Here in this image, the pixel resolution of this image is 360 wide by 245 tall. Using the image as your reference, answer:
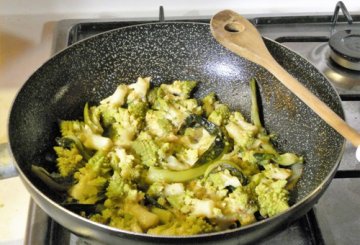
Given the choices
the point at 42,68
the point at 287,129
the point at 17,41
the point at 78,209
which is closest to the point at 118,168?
the point at 78,209

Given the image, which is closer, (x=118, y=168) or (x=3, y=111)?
(x=118, y=168)

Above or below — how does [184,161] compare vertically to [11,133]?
below

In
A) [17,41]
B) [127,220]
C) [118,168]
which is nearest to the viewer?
[127,220]

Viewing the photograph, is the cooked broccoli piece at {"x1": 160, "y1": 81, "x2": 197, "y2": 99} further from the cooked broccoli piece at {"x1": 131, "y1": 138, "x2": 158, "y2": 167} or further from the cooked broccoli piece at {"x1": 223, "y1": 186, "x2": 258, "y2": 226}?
the cooked broccoli piece at {"x1": 223, "y1": 186, "x2": 258, "y2": 226}

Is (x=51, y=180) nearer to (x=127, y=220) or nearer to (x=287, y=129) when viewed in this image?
(x=127, y=220)

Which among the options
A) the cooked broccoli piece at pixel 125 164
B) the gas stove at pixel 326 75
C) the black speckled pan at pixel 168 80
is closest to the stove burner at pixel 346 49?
the gas stove at pixel 326 75

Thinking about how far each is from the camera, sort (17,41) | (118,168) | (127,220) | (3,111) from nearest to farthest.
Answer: (127,220), (118,168), (3,111), (17,41)

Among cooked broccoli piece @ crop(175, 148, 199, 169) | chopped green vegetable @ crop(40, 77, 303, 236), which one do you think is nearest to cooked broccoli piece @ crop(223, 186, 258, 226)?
chopped green vegetable @ crop(40, 77, 303, 236)

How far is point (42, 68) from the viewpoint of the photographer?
91cm

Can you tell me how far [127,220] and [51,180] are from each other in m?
0.16

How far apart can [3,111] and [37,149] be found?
0.29 meters

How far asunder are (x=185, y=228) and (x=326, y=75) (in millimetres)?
576

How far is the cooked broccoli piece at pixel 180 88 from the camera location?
1.03 m

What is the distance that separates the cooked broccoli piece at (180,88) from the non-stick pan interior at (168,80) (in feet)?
0.12
